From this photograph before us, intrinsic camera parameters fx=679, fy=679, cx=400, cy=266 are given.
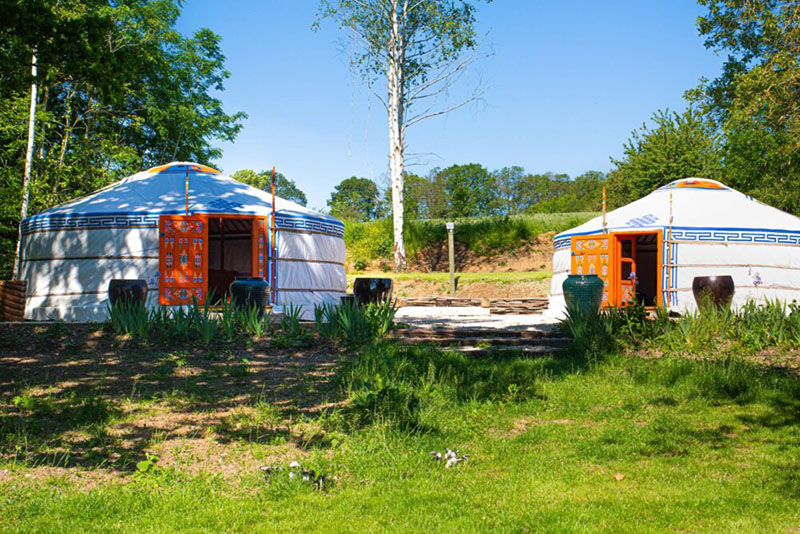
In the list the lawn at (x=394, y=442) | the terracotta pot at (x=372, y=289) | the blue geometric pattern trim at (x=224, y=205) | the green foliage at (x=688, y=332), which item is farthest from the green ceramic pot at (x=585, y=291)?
the blue geometric pattern trim at (x=224, y=205)

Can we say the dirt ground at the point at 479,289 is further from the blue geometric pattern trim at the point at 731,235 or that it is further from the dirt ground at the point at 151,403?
the dirt ground at the point at 151,403

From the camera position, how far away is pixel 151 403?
4.04 meters

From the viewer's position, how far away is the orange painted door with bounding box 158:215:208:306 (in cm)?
905

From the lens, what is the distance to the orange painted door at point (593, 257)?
32.5ft

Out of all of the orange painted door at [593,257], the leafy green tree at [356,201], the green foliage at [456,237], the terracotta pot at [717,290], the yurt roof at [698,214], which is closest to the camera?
the terracotta pot at [717,290]

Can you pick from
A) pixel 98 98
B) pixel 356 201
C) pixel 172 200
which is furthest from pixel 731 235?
pixel 356 201

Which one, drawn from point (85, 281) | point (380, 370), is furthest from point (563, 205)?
point (380, 370)

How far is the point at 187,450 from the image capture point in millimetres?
3295

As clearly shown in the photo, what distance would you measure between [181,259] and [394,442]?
6502mm

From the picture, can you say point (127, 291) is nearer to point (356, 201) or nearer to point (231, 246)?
point (231, 246)

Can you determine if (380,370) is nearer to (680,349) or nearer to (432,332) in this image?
(432,332)

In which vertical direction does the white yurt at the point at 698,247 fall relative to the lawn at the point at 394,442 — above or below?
above

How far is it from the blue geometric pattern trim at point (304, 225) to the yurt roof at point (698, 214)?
3.66 meters

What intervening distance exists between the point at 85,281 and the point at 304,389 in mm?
5820
